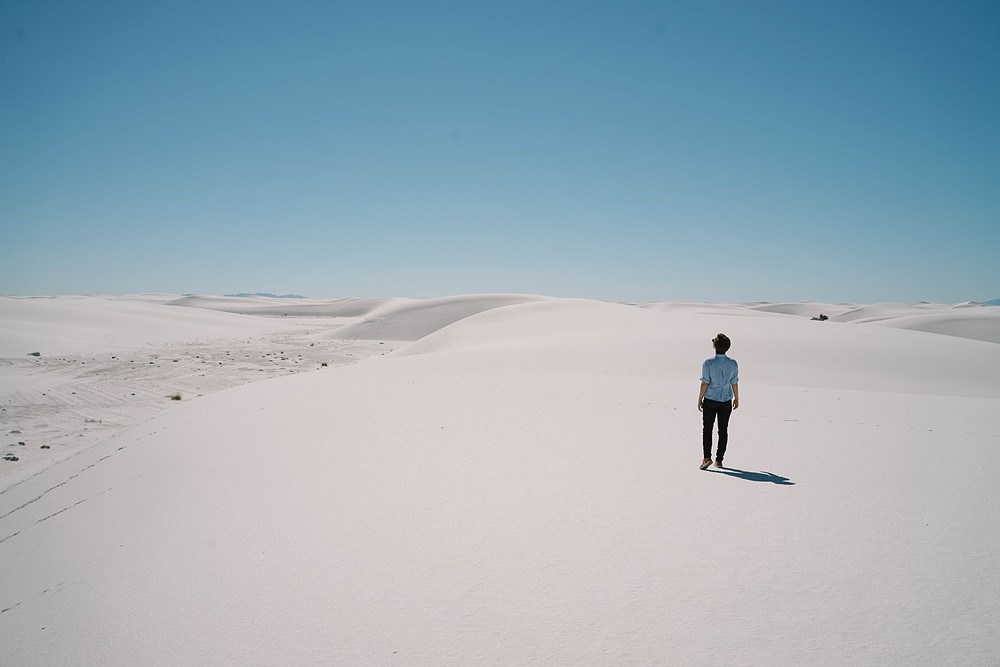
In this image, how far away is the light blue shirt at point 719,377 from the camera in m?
5.82

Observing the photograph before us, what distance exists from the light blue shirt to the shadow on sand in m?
0.80

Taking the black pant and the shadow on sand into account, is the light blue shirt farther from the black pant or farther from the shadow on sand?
the shadow on sand

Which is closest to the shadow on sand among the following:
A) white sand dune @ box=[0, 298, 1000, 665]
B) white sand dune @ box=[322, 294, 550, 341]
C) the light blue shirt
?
white sand dune @ box=[0, 298, 1000, 665]

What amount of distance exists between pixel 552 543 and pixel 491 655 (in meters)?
1.30

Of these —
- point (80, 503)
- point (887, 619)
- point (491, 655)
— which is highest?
point (887, 619)

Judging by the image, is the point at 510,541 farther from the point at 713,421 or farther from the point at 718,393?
the point at 718,393

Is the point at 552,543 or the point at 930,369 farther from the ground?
the point at 930,369

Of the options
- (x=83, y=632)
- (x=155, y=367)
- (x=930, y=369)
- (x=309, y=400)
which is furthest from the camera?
(x=155, y=367)

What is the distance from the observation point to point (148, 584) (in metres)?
3.71

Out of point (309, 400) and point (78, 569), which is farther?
point (309, 400)

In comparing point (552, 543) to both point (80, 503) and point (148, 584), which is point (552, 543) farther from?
point (80, 503)

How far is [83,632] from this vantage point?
3.25m

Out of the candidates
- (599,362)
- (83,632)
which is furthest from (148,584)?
(599,362)

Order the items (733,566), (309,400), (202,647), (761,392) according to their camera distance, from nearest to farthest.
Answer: (202,647) < (733,566) < (309,400) < (761,392)
